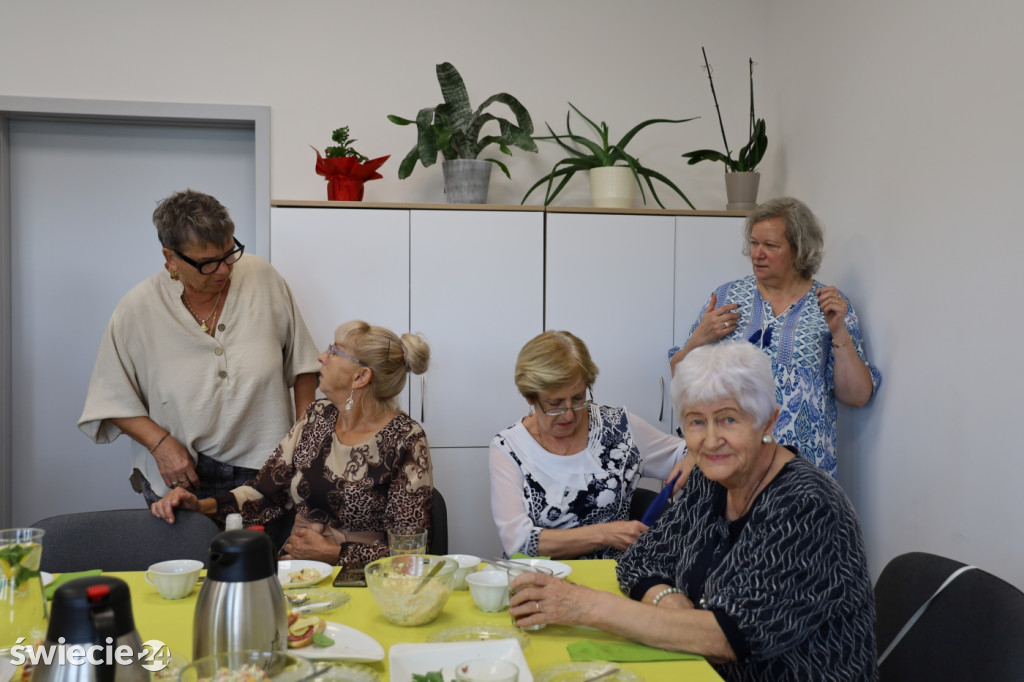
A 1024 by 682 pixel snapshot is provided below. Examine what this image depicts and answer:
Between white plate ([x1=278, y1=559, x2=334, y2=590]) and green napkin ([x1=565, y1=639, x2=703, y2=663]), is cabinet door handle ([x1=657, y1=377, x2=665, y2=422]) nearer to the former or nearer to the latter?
white plate ([x1=278, y1=559, x2=334, y2=590])

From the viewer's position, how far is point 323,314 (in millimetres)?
3332

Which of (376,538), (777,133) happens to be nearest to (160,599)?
(376,538)

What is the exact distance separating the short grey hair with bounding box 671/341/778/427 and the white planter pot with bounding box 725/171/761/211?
7.06 feet

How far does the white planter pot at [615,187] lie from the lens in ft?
11.6

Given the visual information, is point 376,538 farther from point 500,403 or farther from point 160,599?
point 500,403

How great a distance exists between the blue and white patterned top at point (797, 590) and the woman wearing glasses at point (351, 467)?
1.03 meters

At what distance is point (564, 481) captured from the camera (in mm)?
2352

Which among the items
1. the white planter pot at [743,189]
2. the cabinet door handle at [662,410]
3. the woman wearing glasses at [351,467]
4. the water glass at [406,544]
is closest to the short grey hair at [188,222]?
the woman wearing glasses at [351,467]

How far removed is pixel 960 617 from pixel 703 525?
489 mm

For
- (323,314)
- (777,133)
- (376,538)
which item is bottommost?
(376,538)

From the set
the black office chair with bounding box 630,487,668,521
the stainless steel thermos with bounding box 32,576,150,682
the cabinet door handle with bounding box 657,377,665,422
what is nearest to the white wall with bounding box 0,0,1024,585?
the cabinet door handle with bounding box 657,377,665,422

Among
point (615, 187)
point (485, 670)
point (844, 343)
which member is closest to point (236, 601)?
point (485, 670)

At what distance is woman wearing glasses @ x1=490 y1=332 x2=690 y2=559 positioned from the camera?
7.52 feet

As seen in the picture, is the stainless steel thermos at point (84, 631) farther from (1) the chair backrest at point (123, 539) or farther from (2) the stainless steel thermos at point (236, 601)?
Answer: (1) the chair backrest at point (123, 539)
